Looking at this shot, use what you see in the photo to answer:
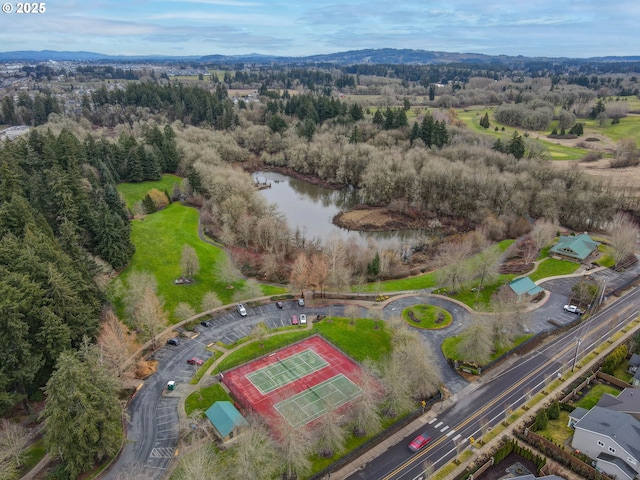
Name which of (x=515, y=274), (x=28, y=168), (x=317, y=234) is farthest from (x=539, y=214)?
(x=28, y=168)

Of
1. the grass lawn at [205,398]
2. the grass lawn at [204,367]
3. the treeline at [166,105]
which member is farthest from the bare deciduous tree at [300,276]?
the treeline at [166,105]

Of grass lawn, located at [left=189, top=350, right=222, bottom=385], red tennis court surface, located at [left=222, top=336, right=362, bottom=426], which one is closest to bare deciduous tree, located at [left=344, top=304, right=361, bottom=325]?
red tennis court surface, located at [left=222, top=336, right=362, bottom=426]

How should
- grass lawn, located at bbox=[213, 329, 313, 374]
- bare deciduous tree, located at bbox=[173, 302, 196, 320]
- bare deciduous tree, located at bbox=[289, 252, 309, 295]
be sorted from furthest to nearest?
bare deciduous tree, located at bbox=[289, 252, 309, 295], bare deciduous tree, located at bbox=[173, 302, 196, 320], grass lawn, located at bbox=[213, 329, 313, 374]

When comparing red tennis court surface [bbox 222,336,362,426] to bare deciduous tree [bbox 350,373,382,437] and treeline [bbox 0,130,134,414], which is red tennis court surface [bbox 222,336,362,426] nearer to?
bare deciduous tree [bbox 350,373,382,437]

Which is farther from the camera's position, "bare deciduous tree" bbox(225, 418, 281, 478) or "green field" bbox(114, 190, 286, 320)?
"green field" bbox(114, 190, 286, 320)

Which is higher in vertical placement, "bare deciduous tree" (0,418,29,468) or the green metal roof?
the green metal roof
